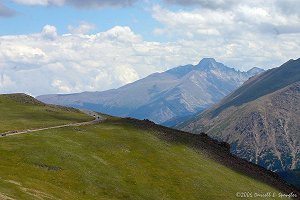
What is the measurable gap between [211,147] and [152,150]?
3320cm

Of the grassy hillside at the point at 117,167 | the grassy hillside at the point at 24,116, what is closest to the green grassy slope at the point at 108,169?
the grassy hillside at the point at 117,167

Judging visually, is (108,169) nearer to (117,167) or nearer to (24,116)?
(117,167)

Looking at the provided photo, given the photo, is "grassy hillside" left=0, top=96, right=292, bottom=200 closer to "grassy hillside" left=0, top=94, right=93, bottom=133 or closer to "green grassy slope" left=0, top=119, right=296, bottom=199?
"green grassy slope" left=0, top=119, right=296, bottom=199

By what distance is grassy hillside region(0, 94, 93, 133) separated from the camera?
115781 mm

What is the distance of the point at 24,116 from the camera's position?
434 ft

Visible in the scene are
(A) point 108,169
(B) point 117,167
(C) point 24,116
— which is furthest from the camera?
(C) point 24,116

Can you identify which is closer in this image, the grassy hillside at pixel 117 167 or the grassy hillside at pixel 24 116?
the grassy hillside at pixel 117 167

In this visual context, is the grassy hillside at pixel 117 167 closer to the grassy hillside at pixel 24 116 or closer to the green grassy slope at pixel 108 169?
the green grassy slope at pixel 108 169

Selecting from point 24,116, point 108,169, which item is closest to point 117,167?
point 108,169

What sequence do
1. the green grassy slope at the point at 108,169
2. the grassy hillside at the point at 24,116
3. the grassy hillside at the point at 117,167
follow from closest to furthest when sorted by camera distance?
the green grassy slope at the point at 108,169 → the grassy hillside at the point at 117,167 → the grassy hillside at the point at 24,116

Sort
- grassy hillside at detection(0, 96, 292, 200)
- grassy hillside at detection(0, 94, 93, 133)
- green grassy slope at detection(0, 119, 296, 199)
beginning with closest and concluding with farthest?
green grassy slope at detection(0, 119, 296, 199), grassy hillside at detection(0, 96, 292, 200), grassy hillside at detection(0, 94, 93, 133)

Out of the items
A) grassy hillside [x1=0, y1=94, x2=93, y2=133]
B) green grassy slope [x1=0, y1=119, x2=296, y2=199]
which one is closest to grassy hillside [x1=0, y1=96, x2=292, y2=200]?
green grassy slope [x1=0, y1=119, x2=296, y2=199]

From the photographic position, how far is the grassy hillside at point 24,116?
116 m

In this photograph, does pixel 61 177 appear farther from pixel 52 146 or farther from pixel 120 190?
pixel 52 146
